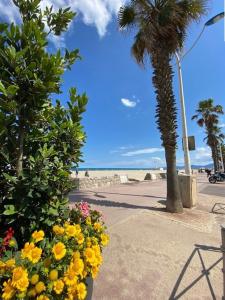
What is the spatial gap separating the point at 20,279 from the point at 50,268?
0.96ft

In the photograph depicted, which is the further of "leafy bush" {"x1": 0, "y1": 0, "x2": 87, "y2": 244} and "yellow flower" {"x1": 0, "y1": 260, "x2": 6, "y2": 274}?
"leafy bush" {"x1": 0, "y1": 0, "x2": 87, "y2": 244}

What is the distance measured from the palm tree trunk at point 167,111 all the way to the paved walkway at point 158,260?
1.76 meters

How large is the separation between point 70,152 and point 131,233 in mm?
3769

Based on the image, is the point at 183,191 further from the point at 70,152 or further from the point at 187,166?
the point at 70,152

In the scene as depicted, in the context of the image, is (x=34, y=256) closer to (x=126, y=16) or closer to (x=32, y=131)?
(x=32, y=131)

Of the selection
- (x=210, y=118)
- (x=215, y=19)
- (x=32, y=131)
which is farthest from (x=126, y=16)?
(x=210, y=118)

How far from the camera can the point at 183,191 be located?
10258 mm

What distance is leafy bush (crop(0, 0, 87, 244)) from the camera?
2311 millimetres

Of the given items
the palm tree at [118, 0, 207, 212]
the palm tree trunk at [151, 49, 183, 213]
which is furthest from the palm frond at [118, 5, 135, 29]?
the palm tree trunk at [151, 49, 183, 213]

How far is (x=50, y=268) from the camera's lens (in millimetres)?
2004

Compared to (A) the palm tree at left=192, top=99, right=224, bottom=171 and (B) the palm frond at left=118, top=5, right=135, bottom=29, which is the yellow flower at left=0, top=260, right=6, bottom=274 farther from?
(A) the palm tree at left=192, top=99, right=224, bottom=171

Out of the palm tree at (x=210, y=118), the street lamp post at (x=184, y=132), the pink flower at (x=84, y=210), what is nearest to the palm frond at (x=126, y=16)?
the street lamp post at (x=184, y=132)

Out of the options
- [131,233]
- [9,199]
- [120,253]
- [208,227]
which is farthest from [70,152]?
[208,227]

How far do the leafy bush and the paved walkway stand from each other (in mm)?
1919
